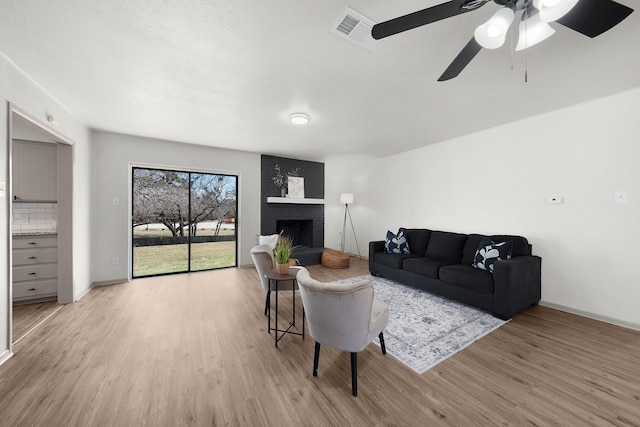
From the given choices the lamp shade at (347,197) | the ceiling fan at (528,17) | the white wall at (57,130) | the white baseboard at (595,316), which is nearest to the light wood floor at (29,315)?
the white wall at (57,130)

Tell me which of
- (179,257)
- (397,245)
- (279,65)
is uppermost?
(279,65)

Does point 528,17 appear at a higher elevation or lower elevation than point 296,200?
higher

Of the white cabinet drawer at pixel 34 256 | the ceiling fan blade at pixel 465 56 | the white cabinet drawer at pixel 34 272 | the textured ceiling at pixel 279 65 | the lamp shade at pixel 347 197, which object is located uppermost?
the textured ceiling at pixel 279 65

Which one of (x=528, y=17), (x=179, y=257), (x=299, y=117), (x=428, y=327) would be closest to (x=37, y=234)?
(x=179, y=257)

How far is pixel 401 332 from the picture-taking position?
8.09ft

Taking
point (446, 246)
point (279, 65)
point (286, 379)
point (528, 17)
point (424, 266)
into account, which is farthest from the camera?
point (446, 246)

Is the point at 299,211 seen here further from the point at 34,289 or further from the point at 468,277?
the point at 34,289

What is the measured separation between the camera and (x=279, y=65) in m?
2.09

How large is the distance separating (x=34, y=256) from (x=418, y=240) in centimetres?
557

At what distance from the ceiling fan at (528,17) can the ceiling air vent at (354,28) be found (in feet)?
1.21

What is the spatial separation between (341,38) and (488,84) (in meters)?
1.64

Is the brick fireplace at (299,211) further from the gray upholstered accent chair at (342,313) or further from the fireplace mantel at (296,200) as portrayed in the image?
the gray upholstered accent chair at (342,313)

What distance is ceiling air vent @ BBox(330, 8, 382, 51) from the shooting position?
5.13 feet

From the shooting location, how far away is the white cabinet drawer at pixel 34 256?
3080 mm
